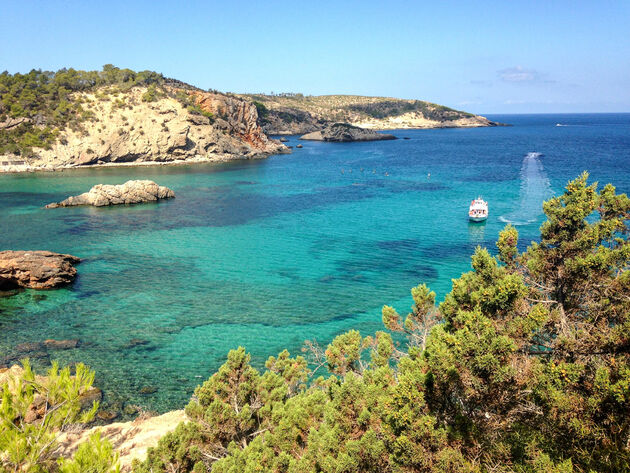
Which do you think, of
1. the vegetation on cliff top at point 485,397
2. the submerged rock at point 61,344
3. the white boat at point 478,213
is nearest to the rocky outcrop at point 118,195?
the submerged rock at point 61,344

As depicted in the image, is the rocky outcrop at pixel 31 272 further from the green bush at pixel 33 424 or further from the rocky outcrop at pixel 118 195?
the rocky outcrop at pixel 118 195

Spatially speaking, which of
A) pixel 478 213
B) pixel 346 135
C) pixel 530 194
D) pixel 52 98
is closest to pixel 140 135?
pixel 52 98

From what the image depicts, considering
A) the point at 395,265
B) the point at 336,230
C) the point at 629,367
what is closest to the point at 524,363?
the point at 629,367

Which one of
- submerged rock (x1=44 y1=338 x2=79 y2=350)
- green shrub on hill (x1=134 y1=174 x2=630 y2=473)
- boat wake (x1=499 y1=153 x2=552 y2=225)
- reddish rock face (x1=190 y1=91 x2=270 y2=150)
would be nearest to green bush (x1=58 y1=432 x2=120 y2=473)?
green shrub on hill (x1=134 y1=174 x2=630 y2=473)

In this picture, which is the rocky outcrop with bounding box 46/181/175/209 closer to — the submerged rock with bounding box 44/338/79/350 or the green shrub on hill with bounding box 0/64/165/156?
the green shrub on hill with bounding box 0/64/165/156

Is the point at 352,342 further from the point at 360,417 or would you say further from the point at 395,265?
the point at 395,265

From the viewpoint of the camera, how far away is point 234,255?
3384cm

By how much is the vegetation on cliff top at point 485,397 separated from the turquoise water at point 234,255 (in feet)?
23.0

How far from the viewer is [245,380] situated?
38.1 ft

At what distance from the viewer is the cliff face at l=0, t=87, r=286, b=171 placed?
259 feet

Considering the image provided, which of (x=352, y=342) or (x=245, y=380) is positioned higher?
(x=352, y=342)

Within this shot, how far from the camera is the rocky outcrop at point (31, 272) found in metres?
27.2

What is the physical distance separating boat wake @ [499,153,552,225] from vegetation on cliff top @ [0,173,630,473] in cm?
3305

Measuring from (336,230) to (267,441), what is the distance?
3135cm
